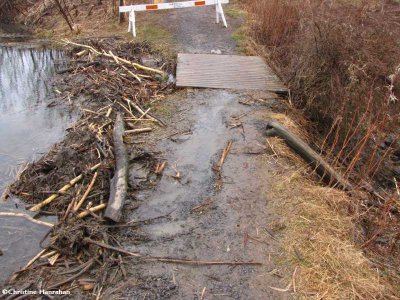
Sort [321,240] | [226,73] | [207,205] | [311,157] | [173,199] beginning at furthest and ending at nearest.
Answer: [226,73]
[311,157]
[173,199]
[207,205]
[321,240]

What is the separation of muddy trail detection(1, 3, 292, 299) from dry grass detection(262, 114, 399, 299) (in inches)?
7.3

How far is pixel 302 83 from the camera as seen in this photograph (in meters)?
6.79

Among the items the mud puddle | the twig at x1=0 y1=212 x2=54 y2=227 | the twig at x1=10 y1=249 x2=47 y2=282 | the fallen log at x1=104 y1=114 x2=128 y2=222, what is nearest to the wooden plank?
the mud puddle

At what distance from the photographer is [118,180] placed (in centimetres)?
457

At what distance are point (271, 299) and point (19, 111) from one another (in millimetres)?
5537

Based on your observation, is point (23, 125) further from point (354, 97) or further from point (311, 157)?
point (354, 97)

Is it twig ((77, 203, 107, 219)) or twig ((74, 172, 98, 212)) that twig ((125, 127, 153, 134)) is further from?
twig ((77, 203, 107, 219))

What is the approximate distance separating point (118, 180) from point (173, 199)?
0.71 metres

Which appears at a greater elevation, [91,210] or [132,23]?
[132,23]

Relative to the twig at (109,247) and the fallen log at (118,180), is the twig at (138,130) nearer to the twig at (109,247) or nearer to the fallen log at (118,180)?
the fallen log at (118,180)

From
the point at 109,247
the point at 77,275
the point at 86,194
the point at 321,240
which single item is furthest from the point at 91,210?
the point at 321,240

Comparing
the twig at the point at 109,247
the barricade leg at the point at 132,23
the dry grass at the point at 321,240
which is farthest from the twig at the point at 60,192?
the barricade leg at the point at 132,23

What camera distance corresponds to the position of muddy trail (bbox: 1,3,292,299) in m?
3.44

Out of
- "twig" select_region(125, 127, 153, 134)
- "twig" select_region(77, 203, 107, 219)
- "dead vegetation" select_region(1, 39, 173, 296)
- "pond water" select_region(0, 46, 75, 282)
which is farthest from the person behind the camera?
"twig" select_region(125, 127, 153, 134)
